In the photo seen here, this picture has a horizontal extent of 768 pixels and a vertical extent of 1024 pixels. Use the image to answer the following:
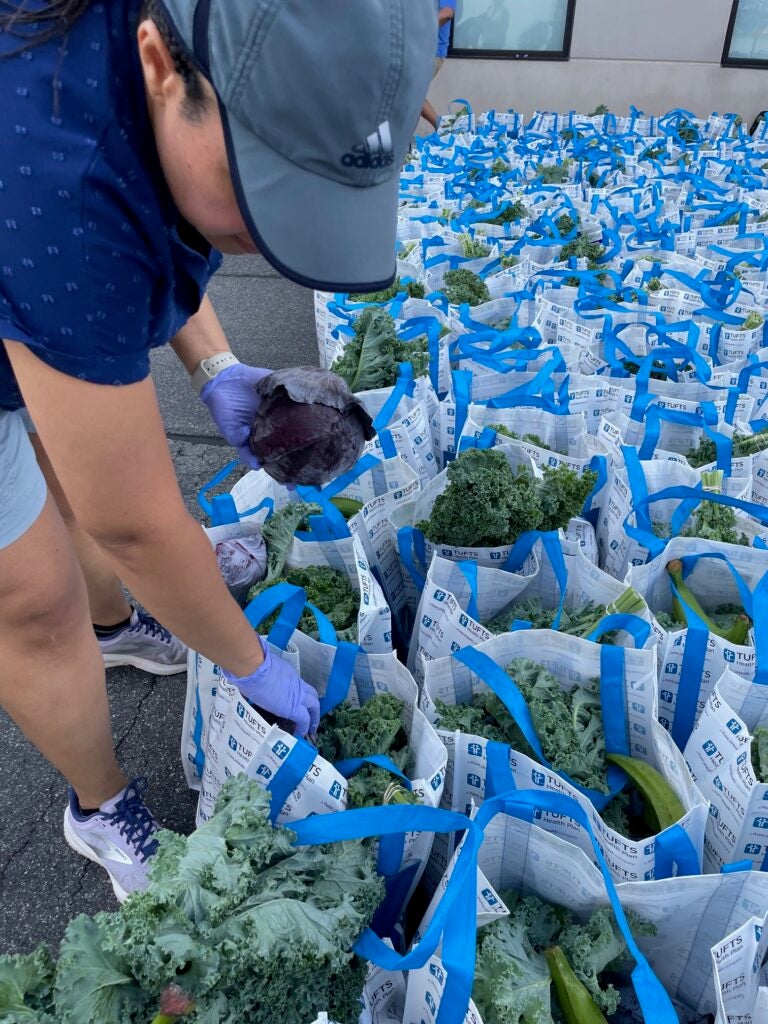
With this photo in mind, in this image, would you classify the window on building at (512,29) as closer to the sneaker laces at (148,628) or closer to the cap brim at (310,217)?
the sneaker laces at (148,628)

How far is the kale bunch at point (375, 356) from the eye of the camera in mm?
2424

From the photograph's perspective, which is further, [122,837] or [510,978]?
[122,837]

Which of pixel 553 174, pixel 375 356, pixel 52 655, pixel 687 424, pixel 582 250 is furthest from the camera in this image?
pixel 553 174

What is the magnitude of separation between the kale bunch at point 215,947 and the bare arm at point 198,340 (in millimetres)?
1151

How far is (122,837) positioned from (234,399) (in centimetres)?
106

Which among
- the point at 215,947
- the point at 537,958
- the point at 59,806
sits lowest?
the point at 59,806

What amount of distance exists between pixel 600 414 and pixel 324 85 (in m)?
1.72

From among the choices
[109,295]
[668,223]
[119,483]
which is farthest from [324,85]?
[668,223]

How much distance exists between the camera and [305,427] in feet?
5.63

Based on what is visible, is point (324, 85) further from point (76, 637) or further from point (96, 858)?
point (96, 858)

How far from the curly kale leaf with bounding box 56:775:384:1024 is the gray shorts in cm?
60

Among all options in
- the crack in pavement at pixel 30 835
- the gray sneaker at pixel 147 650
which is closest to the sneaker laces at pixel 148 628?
the gray sneaker at pixel 147 650

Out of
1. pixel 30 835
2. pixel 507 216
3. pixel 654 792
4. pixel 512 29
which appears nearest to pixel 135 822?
pixel 30 835

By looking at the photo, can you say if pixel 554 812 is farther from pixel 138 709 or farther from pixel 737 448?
pixel 138 709
